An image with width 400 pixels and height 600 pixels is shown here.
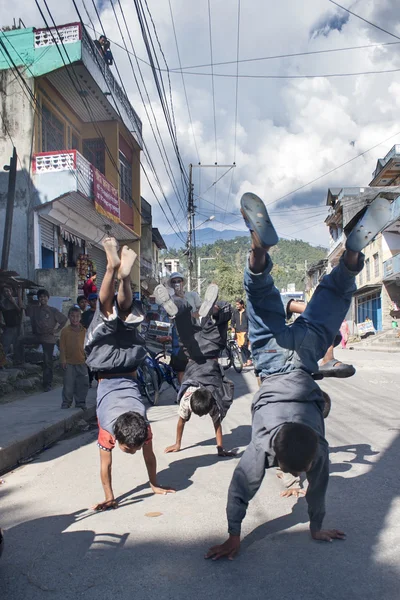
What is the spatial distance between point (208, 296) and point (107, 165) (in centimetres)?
1509

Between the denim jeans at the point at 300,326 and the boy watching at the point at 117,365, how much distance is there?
1049 mm

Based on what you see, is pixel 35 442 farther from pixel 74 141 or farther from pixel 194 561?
pixel 74 141

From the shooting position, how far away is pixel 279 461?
2824 millimetres

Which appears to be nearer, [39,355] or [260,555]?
[260,555]

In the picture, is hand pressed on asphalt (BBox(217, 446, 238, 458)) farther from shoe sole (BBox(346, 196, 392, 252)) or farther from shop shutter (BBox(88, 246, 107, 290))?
shop shutter (BBox(88, 246, 107, 290))

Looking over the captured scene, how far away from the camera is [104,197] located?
53.5 feet

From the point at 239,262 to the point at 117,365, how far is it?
4376 cm

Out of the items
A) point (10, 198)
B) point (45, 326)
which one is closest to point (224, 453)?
point (45, 326)

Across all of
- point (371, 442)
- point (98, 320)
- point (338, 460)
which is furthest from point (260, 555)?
point (371, 442)

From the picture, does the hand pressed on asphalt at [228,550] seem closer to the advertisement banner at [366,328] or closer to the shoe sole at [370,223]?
the shoe sole at [370,223]

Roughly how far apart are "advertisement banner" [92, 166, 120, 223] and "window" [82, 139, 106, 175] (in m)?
2.31

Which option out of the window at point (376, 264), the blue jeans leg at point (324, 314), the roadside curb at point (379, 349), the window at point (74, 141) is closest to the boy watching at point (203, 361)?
the blue jeans leg at point (324, 314)

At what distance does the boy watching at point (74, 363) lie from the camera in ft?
24.7

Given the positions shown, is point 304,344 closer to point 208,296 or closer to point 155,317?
point 208,296
